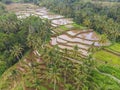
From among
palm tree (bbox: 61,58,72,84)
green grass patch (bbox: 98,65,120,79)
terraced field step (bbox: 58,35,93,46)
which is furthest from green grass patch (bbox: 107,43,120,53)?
palm tree (bbox: 61,58,72,84)

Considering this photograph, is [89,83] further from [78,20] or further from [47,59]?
[78,20]

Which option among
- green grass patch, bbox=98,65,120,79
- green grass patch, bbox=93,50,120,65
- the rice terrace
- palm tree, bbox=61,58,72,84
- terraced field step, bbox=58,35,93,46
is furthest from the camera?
terraced field step, bbox=58,35,93,46

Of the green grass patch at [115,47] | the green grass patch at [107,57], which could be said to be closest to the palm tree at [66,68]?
the green grass patch at [107,57]

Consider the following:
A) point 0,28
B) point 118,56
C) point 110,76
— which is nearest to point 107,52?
point 118,56

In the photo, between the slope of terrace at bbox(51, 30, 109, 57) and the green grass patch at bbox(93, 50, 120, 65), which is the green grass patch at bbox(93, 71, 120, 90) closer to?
the green grass patch at bbox(93, 50, 120, 65)

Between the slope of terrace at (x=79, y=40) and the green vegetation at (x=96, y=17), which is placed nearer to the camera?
the slope of terrace at (x=79, y=40)

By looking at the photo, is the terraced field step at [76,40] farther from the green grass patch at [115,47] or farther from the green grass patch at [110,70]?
the green grass patch at [110,70]

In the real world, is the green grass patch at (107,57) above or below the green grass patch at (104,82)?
above
